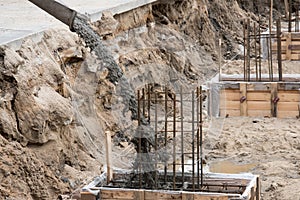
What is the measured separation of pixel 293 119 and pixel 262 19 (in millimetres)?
12007

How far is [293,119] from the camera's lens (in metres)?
15.7

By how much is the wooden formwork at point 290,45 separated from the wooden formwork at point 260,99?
3890 millimetres

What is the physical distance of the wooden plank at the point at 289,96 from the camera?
1568 cm

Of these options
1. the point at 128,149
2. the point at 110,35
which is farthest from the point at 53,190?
the point at 110,35

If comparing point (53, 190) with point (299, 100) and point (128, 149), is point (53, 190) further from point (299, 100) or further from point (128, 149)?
point (299, 100)

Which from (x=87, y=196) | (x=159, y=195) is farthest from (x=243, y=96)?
(x=87, y=196)

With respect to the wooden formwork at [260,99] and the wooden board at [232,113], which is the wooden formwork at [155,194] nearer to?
the wooden formwork at [260,99]

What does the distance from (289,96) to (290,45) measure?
13.4ft

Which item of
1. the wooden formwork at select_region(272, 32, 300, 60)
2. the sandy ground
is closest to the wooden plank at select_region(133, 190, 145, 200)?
the sandy ground

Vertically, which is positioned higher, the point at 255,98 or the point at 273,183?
the point at 255,98

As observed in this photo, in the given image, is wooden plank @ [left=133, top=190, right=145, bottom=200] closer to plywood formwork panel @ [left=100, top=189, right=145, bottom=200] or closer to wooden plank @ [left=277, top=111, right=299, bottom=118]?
plywood formwork panel @ [left=100, top=189, right=145, bottom=200]

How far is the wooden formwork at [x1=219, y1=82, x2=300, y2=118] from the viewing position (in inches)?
618

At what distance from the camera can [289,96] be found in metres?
15.7

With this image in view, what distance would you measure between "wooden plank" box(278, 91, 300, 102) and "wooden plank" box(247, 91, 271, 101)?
9.4 inches
